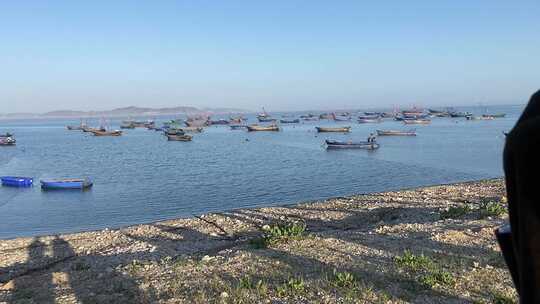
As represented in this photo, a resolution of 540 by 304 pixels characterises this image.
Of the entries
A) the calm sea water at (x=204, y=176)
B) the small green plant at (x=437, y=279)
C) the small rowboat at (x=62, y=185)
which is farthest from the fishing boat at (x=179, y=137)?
the small green plant at (x=437, y=279)

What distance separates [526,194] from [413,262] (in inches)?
343

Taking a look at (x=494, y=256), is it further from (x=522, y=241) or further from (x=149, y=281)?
(x=522, y=241)

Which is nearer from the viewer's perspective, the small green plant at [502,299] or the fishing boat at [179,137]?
the small green plant at [502,299]

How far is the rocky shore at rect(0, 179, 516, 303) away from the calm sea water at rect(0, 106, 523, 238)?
13077 mm

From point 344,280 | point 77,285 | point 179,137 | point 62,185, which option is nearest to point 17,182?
point 62,185

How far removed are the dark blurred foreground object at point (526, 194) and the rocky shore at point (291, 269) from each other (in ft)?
21.2

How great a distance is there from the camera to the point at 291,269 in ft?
32.1

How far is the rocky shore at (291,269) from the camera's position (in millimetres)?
8070

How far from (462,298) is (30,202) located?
3480 centimetres

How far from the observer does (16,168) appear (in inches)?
2296

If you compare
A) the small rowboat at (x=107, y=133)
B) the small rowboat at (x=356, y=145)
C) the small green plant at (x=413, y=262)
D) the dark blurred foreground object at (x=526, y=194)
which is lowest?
the small rowboat at (x=107, y=133)

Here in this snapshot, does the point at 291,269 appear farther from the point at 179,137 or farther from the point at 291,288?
the point at 179,137

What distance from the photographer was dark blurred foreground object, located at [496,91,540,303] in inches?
52.5

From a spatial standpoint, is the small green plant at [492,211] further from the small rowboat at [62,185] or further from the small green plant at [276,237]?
the small rowboat at [62,185]
